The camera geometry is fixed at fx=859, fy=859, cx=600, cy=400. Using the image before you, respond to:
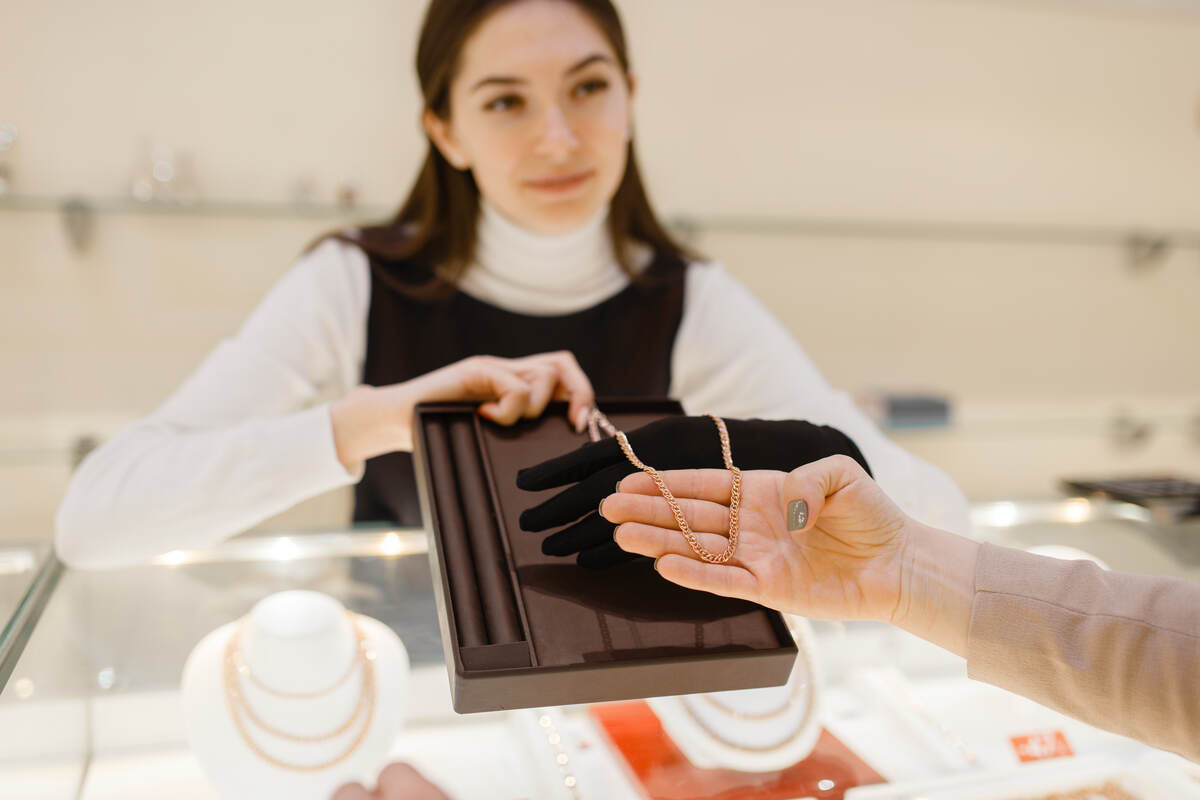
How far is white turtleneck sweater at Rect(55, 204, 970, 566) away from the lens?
1.00m

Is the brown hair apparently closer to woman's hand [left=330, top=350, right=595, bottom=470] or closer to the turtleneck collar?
the turtleneck collar

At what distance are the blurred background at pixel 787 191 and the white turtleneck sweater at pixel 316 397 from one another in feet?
0.70

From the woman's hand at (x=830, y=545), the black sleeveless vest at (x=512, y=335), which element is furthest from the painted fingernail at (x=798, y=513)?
the black sleeveless vest at (x=512, y=335)

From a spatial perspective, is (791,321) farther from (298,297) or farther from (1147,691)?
(1147,691)

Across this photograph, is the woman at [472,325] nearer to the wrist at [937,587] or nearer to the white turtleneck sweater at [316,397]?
the white turtleneck sweater at [316,397]

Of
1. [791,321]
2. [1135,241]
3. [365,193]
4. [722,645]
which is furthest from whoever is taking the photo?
[1135,241]

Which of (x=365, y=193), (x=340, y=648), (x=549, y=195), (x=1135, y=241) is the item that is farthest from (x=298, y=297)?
(x=1135, y=241)

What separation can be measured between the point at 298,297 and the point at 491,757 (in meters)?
0.81

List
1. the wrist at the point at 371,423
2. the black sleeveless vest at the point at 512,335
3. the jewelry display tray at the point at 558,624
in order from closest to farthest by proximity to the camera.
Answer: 1. the jewelry display tray at the point at 558,624
2. the wrist at the point at 371,423
3. the black sleeveless vest at the point at 512,335

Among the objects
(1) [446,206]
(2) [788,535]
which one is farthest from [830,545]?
(1) [446,206]

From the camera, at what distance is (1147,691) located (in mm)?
621

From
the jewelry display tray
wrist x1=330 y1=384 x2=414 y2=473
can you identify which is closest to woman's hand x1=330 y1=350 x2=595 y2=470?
wrist x1=330 y1=384 x2=414 y2=473

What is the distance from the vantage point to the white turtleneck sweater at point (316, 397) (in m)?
1.00

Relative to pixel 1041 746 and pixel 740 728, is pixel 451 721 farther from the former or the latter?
pixel 1041 746
